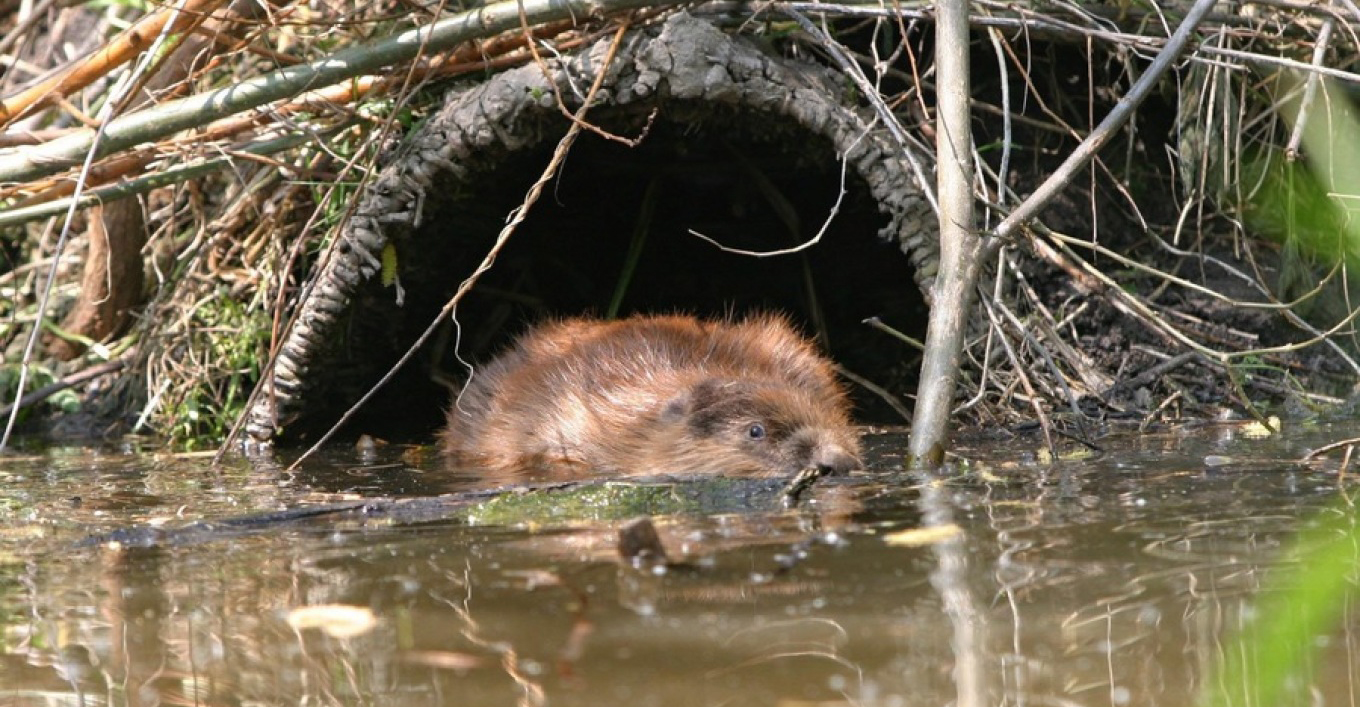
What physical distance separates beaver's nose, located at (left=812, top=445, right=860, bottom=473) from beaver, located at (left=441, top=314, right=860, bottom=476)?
0.01m

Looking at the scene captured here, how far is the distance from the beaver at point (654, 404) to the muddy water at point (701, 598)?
98 cm

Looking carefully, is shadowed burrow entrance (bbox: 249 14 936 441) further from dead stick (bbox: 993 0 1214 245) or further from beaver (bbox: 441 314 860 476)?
dead stick (bbox: 993 0 1214 245)

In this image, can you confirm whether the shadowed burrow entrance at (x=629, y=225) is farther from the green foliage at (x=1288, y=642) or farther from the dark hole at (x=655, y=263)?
the green foliage at (x=1288, y=642)

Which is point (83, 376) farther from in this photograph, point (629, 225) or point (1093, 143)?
point (1093, 143)

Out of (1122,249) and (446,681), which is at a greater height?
(1122,249)

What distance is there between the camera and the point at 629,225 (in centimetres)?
709

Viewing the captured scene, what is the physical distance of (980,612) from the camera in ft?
7.03

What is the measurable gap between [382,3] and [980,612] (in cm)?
428

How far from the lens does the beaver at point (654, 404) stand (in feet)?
15.4

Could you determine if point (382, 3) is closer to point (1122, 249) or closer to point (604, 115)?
point (604, 115)

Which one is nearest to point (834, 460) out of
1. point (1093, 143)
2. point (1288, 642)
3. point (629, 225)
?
point (1093, 143)

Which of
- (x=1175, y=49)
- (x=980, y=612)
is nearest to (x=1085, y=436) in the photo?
(x=1175, y=49)

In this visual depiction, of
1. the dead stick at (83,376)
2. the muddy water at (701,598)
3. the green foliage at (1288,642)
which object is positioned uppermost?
the green foliage at (1288,642)

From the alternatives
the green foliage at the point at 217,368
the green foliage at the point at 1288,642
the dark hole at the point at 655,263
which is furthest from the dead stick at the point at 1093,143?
the green foliage at the point at 217,368
